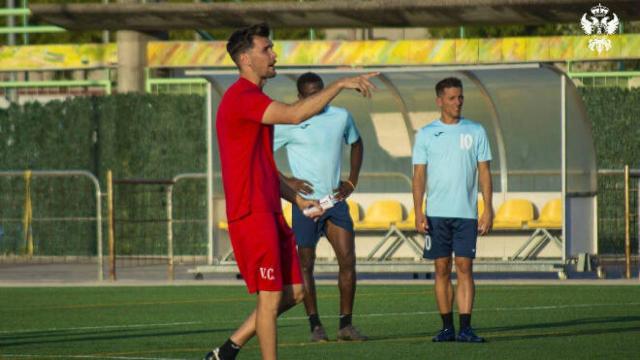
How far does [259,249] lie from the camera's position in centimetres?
1030

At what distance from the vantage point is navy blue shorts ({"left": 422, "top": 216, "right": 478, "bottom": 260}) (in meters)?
13.8

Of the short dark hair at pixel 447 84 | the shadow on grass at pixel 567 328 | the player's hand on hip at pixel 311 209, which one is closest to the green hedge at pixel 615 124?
the shadow on grass at pixel 567 328

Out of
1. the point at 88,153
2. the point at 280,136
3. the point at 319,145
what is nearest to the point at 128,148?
the point at 88,153

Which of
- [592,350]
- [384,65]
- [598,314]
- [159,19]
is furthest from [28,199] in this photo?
[592,350]

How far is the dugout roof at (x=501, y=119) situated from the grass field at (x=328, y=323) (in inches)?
128

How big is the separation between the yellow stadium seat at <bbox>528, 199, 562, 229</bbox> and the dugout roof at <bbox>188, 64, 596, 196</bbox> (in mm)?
307

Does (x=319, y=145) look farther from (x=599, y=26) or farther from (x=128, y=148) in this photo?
(x=128, y=148)

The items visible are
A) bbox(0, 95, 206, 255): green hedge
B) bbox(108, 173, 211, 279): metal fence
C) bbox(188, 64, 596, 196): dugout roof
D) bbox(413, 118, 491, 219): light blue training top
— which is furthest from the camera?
bbox(0, 95, 206, 255): green hedge

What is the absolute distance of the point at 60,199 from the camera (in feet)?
93.4

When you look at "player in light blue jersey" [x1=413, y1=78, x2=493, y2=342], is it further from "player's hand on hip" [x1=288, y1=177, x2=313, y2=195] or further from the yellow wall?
the yellow wall

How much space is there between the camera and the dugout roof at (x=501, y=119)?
75.2 feet

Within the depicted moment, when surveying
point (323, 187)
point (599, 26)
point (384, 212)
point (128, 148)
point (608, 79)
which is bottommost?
point (384, 212)

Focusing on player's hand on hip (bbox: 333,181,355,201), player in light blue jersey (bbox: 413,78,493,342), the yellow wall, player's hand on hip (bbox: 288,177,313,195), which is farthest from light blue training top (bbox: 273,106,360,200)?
the yellow wall

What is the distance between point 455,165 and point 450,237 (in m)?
0.59
